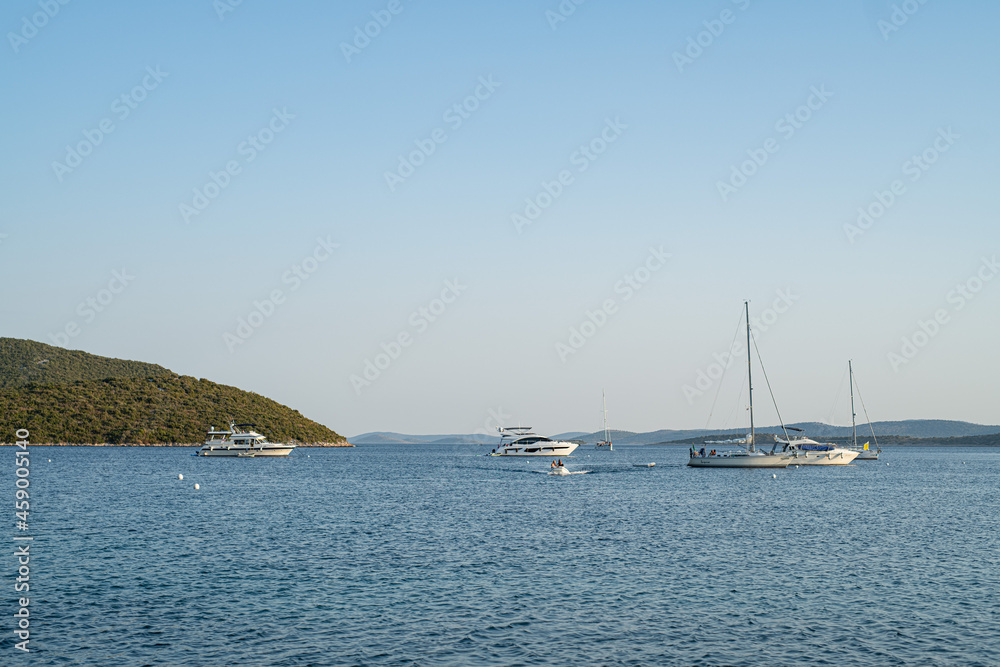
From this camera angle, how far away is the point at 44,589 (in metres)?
32.6

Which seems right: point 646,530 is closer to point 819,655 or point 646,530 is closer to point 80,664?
point 819,655

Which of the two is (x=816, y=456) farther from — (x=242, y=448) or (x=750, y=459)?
(x=242, y=448)

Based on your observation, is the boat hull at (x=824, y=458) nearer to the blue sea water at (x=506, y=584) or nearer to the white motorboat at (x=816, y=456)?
the white motorboat at (x=816, y=456)

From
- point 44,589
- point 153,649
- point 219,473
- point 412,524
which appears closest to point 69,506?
point 412,524

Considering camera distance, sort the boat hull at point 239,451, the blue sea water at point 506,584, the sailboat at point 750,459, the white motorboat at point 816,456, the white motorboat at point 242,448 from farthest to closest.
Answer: the white motorboat at point 242,448 → the boat hull at point 239,451 → the white motorboat at point 816,456 → the sailboat at point 750,459 → the blue sea water at point 506,584

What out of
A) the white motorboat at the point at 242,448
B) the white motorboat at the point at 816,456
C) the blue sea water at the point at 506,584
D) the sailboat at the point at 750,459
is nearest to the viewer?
the blue sea water at the point at 506,584

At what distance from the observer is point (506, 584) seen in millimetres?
34344

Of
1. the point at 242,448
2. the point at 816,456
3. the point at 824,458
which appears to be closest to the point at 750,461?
the point at 816,456

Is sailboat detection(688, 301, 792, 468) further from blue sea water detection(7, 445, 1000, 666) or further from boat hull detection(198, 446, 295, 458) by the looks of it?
boat hull detection(198, 446, 295, 458)

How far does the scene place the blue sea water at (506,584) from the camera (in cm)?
2491

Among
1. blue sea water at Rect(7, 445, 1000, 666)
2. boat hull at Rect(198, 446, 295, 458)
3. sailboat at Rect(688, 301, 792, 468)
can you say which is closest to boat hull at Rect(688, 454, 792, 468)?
sailboat at Rect(688, 301, 792, 468)

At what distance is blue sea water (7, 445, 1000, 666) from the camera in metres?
24.9

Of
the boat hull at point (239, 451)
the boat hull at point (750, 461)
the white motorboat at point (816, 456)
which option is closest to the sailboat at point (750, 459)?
the boat hull at point (750, 461)

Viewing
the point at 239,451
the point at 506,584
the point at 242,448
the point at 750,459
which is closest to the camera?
the point at 506,584
